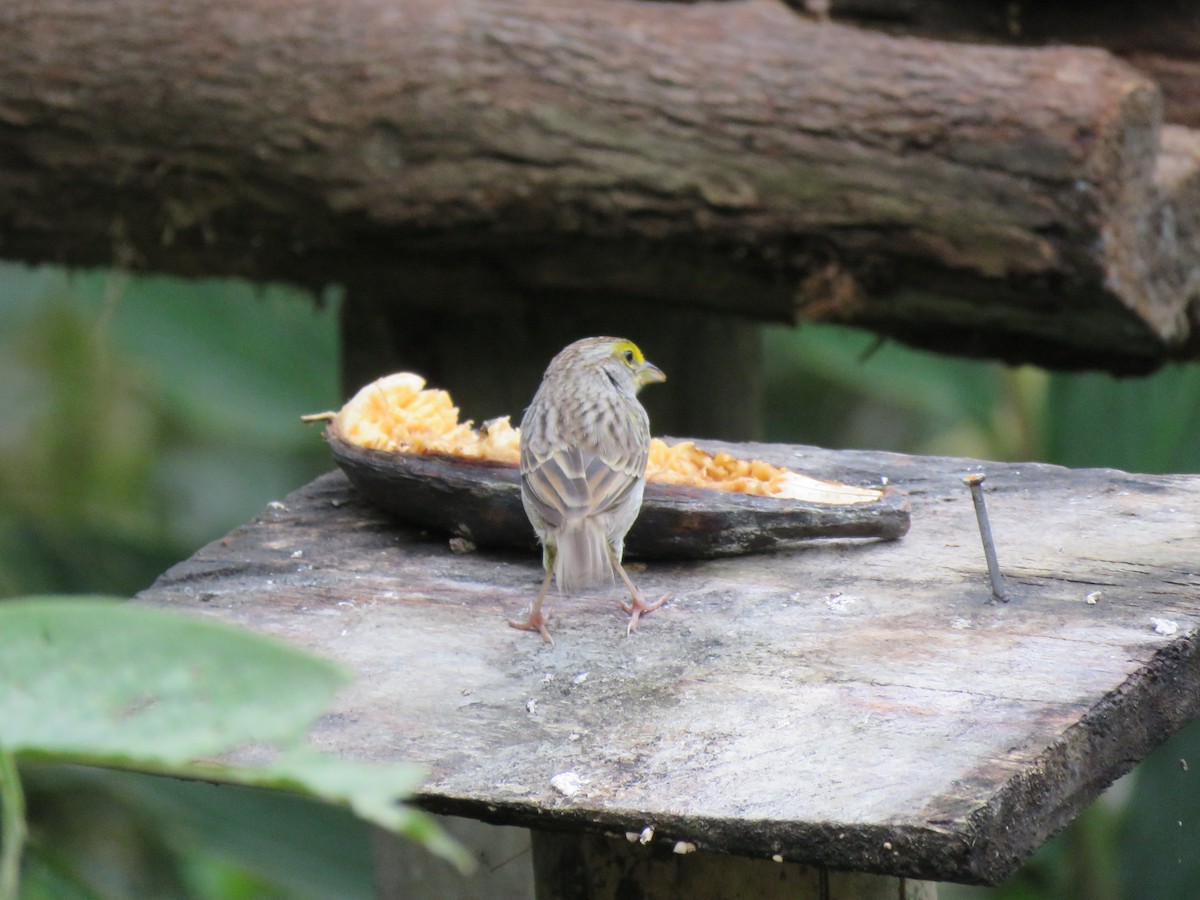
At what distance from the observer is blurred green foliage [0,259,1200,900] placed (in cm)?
464

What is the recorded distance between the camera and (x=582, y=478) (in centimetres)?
270

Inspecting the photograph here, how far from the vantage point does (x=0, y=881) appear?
0.56 metres

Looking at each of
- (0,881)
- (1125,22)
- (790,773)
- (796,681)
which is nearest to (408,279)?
(1125,22)

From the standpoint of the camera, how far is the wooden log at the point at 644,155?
12.4 ft

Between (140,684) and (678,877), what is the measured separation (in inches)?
68.6

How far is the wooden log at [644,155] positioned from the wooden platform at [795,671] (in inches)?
44.9

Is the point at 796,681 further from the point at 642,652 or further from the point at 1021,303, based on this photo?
the point at 1021,303

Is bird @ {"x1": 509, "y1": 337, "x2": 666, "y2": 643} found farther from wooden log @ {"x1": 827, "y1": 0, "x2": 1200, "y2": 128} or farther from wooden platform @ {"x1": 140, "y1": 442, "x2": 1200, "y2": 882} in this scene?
wooden log @ {"x1": 827, "y1": 0, "x2": 1200, "y2": 128}

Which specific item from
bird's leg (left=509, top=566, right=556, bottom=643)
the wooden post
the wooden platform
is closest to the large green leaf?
the wooden platform

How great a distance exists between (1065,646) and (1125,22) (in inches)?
118

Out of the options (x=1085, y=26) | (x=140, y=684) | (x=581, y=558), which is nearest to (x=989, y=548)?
(x=581, y=558)

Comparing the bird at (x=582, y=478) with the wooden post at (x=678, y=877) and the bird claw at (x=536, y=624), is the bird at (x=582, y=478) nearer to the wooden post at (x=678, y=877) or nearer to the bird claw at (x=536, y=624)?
the bird claw at (x=536, y=624)

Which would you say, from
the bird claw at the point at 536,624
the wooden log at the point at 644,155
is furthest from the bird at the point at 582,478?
the wooden log at the point at 644,155

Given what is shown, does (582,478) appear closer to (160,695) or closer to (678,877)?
(678,877)
